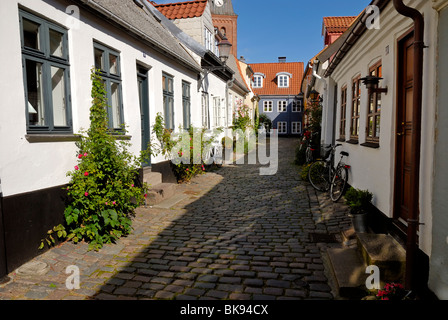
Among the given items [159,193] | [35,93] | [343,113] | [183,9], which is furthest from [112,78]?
[183,9]

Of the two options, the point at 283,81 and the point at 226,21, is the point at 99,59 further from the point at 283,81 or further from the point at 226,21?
the point at 283,81

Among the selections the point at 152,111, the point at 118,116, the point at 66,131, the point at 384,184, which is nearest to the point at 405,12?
the point at 384,184

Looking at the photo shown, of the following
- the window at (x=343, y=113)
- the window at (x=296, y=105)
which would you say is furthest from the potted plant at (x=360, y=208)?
the window at (x=296, y=105)

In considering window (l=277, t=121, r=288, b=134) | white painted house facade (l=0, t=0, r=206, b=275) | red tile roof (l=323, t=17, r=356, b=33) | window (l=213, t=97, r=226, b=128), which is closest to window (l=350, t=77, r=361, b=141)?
→ white painted house facade (l=0, t=0, r=206, b=275)

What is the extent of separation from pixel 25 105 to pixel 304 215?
16.4ft

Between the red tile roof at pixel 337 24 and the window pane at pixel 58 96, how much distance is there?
12.6 meters

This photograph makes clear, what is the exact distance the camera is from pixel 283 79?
40.2m

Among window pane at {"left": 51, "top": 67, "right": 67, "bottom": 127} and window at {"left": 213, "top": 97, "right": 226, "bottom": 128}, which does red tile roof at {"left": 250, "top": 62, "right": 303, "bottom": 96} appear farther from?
window pane at {"left": 51, "top": 67, "right": 67, "bottom": 127}

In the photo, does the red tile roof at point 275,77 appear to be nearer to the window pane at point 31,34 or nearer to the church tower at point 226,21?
the church tower at point 226,21

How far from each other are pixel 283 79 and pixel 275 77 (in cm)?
109

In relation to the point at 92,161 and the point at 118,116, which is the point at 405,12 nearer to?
the point at 92,161

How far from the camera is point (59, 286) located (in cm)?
372

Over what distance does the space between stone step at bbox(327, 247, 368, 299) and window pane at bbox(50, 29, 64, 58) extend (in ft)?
15.5
